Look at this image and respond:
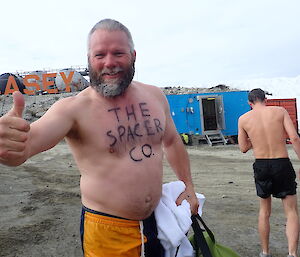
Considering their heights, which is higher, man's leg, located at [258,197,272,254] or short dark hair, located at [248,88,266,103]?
short dark hair, located at [248,88,266,103]

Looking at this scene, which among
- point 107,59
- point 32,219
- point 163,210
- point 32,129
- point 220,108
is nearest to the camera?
point 32,129

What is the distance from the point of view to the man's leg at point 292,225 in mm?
3383

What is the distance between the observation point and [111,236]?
5.93ft

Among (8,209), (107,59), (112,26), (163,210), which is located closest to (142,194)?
(163,210)

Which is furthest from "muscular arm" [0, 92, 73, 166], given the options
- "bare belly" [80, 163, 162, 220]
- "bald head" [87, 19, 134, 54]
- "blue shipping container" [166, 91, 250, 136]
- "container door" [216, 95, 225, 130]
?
"container door" [216, 95, 225, 130]

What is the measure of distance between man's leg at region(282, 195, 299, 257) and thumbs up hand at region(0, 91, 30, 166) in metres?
3.15

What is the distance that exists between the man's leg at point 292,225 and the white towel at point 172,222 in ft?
6.21

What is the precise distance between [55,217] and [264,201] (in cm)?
333

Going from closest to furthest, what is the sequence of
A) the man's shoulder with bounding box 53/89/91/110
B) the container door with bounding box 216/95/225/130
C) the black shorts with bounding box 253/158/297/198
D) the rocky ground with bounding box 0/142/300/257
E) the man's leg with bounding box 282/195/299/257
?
the man's shoulder with bounding box 53/89/91/110 → the man's leg with bounding box 282/195/299/257 → the black shorts with bounding box 253/158/297/198 → the rocky ground with bounding box 0/142/300/257 → the container door with bounding box 216/95/225/130

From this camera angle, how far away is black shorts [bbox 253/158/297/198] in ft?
11.5

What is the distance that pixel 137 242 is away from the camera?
187 cm

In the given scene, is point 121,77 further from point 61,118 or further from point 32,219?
point 32,219

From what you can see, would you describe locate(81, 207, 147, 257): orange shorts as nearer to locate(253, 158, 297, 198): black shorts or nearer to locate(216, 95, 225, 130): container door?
locate(253, 158, 297, 198): black shorts

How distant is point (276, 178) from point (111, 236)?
240 centimetres
